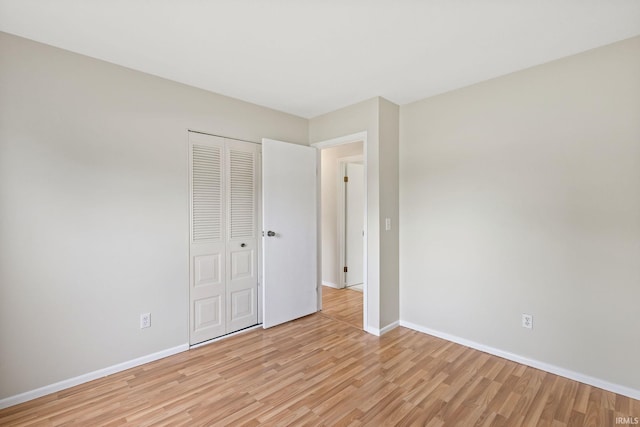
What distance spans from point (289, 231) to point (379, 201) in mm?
1054

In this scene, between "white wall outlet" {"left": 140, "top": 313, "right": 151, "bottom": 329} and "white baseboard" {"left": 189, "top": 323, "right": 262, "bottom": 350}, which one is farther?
"white baseboard" {"left": 189, "top": 323, "right": 262, "bottom": 350}

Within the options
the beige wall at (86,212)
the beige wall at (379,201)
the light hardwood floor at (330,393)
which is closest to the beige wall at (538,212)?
the beige wall at (379,201)

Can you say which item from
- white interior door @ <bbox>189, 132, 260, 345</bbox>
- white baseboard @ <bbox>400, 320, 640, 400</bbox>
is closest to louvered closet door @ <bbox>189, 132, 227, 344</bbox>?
white interior door @ <bbox>189, 132, 260, 345</bbox>

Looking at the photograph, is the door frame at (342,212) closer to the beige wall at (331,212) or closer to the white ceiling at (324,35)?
the beige wall at (331,212)

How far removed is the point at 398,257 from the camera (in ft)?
10.8

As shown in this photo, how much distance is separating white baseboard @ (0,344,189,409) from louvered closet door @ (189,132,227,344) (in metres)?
0.24

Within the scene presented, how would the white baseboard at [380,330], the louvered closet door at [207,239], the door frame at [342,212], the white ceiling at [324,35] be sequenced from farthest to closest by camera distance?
the door frame at [342,212] < the white baseboard at [380,330] < the louvered closet door at [207,239] < the white ceiling at [324,35]

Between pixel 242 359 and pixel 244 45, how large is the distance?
8.10ft

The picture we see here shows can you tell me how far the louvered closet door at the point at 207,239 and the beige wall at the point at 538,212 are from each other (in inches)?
78.0

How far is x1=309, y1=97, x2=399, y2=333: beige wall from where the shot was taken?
302 centimetres

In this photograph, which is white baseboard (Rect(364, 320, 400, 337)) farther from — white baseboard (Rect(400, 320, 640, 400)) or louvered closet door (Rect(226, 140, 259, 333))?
louvered closet door (Rect(226, 140, 259, 333))

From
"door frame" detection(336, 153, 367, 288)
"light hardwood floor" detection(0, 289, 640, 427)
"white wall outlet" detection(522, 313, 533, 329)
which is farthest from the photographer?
"door frame" detection(336, 153, 367, 288)

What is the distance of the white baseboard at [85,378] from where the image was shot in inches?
77.3

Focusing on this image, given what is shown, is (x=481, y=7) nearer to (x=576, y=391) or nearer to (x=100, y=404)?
(x=576, y=391)
